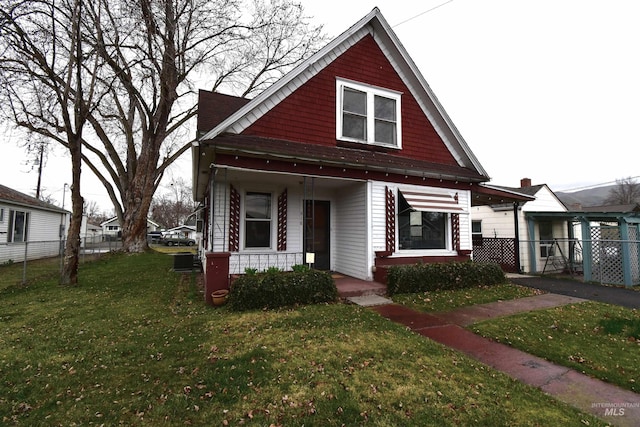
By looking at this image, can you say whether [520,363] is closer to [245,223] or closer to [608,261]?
[245,223]

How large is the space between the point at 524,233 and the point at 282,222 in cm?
1170

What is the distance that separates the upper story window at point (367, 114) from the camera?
349 inches

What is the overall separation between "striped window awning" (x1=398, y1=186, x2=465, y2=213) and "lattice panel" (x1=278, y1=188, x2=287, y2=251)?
139 inches

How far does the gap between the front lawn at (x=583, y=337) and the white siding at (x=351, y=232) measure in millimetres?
3778

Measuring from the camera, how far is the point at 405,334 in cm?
475

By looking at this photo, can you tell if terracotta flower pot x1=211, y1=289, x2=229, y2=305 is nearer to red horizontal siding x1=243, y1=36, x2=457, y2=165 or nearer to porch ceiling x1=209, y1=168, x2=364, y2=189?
porch ceiling x1=209, y1=168, x2=364, y2=189

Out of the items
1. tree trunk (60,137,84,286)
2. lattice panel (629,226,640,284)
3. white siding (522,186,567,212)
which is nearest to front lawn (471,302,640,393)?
lattice panel (629,226,640,284)

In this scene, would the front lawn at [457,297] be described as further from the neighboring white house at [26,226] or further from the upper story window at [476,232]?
the neighboring white house at [26,226]

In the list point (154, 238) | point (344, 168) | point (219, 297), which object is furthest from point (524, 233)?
point (154, 238)

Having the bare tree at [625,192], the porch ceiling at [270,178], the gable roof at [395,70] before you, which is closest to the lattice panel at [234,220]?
the porch ceiling at [270,178]

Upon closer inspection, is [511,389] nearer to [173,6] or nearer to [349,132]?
[349,132]

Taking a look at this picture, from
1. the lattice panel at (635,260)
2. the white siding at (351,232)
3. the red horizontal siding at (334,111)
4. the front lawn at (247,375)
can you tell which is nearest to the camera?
the front lawn at (247,375)

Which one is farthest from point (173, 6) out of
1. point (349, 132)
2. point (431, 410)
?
point (431, 410)

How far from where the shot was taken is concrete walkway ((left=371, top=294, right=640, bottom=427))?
293 centimetres
